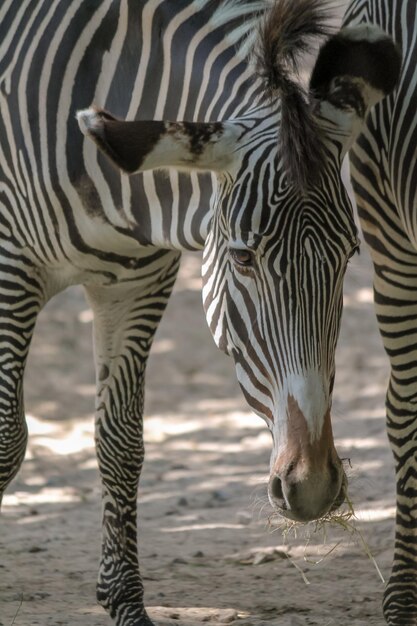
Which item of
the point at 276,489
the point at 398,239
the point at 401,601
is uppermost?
the point at 398,239

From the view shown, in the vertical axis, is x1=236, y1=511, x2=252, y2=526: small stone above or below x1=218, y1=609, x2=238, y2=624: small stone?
below

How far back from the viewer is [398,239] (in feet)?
16.1

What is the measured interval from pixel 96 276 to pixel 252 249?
1310 mm

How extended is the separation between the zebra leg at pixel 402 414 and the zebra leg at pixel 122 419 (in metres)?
0.95

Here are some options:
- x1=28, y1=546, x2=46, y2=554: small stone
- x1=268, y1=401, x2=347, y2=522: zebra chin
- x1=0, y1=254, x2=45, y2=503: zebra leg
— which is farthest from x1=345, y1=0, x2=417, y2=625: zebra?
x1=28, y1=546, x2=46, y2=554: small stone

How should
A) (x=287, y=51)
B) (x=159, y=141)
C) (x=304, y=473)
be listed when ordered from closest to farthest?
(x=304, y=473), (x=159, y=141), (x=287, y=51)

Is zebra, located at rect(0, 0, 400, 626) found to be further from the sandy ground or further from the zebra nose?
the sandy ground

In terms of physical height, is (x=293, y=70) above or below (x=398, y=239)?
above

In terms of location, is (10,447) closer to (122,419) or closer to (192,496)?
(122,419)

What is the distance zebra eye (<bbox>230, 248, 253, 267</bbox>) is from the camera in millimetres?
3881

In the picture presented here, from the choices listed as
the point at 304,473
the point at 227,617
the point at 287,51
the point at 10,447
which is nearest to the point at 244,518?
the point at 227,617

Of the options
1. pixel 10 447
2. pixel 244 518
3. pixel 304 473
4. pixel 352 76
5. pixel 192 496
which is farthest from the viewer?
pixel 192 496

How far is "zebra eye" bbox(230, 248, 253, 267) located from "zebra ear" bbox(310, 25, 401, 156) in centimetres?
51

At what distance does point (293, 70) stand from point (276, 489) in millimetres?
1399
